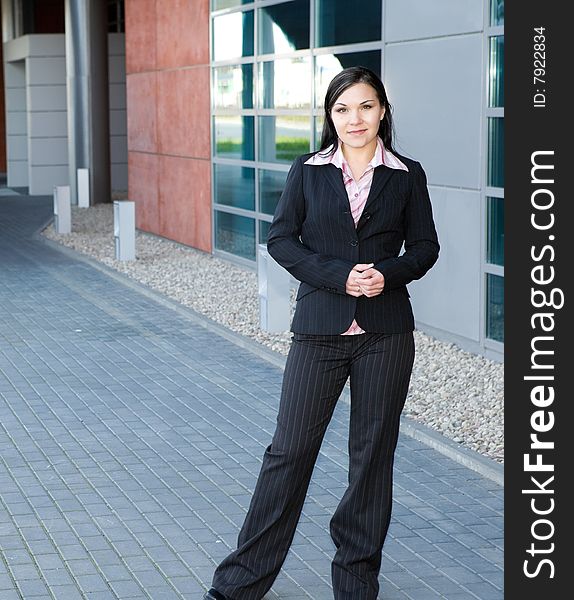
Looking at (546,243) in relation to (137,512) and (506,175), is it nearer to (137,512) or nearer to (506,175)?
(506,175)

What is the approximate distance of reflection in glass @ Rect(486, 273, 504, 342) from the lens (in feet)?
31.9

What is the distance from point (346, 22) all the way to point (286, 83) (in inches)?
76.0

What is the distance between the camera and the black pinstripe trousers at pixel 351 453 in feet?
14.1

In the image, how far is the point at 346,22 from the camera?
12.6m

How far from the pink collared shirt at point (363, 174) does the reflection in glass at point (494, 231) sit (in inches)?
217

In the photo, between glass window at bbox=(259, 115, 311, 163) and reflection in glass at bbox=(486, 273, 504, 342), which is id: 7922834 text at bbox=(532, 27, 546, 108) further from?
glass window at bbox=(259, 115, 311, 163)

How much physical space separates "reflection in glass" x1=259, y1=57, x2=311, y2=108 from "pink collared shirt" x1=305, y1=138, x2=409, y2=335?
31.1 ft

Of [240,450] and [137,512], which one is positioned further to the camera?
[240,450]

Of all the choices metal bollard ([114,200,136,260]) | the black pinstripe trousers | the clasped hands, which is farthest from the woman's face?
metal bollard ([114,200,136,260])

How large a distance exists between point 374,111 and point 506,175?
3.78 feet

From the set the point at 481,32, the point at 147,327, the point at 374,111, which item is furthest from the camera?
the point at 147,327

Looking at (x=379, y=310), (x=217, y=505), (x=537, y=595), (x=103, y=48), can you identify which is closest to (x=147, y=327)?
(x=217, y=505)

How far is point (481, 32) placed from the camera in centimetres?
979

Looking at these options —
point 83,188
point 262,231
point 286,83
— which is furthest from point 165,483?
point 83,188
